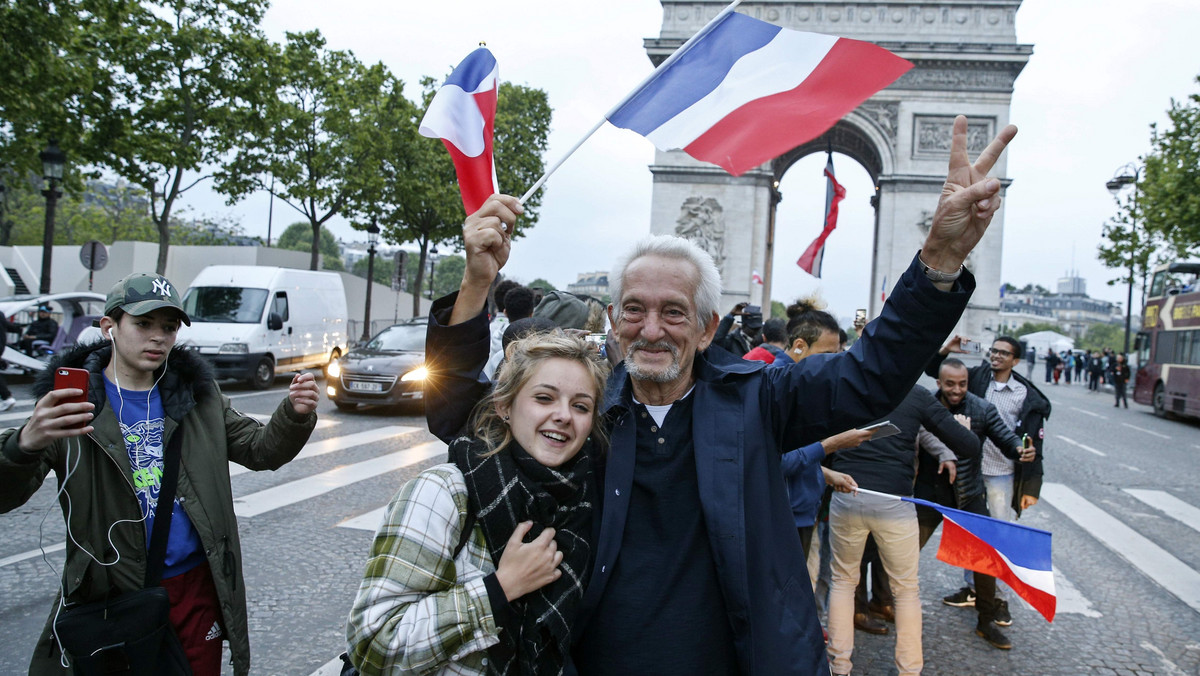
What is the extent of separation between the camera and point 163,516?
7.60 ft

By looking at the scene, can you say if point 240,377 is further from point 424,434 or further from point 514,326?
point 514,326

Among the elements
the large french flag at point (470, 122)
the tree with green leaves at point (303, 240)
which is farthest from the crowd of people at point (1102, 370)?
the tree with green leaves at point (303, 240)

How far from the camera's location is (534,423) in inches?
68.9

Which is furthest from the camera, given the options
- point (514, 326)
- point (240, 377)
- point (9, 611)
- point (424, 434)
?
point (240, 377)

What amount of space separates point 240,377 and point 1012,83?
25774mm

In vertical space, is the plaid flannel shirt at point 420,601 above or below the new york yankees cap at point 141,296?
below

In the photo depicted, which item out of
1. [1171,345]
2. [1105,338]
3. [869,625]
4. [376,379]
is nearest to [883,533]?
[869,625]

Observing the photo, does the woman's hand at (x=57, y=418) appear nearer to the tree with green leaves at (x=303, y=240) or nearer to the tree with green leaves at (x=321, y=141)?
the tree with green leaves at (x=321, y=141)

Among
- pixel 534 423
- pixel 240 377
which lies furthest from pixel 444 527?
pixel 240 377

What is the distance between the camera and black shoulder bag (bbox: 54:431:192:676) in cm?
207

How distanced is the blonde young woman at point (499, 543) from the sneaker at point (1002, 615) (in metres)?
3.63

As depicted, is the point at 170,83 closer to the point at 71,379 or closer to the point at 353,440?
the point at 353,440

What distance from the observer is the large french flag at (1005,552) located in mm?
2717

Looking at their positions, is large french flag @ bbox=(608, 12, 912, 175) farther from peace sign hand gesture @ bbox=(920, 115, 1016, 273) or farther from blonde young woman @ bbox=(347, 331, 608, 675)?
blonde young woman @ bbox=(347, 331, 608, 675)
